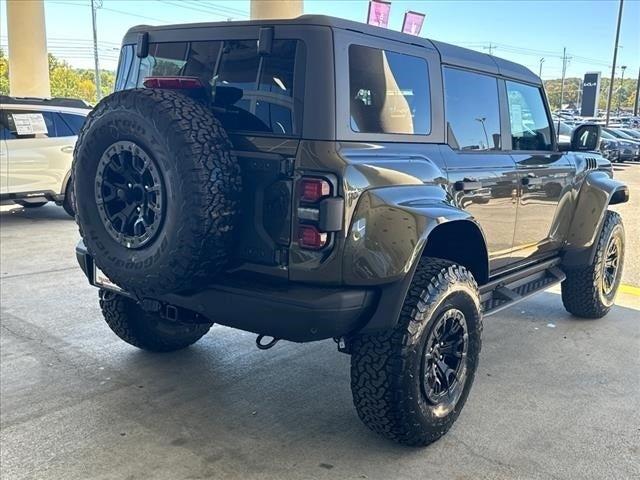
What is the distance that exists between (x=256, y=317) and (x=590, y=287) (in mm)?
3379

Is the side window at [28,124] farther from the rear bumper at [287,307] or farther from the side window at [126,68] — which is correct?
the rear bumper at [287,307]

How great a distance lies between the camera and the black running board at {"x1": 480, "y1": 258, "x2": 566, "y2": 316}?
402 cm

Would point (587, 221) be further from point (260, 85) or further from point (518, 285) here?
point (260, 85)

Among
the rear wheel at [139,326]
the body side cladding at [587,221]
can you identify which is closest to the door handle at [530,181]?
the body side cladding at [587,221]

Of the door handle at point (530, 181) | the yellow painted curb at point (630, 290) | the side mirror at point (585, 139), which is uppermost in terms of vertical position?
the side mirror at point (585, 139)

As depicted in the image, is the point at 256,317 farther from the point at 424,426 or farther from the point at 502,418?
the point at 502,418

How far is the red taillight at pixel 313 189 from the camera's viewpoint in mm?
2654

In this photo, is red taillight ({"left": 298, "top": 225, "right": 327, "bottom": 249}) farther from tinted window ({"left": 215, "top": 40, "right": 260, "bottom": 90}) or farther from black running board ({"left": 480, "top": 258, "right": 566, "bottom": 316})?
black running board ({"left": 480, "top": 258, "right": 566, "bottom": 316})

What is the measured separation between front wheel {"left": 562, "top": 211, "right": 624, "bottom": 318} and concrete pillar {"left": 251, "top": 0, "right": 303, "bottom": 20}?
7373 mm

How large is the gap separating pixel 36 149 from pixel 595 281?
789 centimetres

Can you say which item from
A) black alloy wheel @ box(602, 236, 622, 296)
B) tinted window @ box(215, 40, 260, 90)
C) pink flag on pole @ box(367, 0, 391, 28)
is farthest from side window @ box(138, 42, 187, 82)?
pink flag on pole @ box(367, 0, 391, 28)

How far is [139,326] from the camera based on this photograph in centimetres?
409

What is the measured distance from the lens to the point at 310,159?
2.68m

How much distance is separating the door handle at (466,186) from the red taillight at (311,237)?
104 cm
